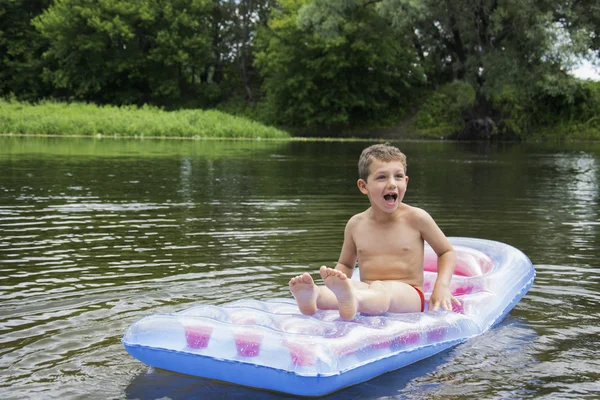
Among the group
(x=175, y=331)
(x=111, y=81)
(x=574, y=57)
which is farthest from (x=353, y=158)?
(x=111, y=81)

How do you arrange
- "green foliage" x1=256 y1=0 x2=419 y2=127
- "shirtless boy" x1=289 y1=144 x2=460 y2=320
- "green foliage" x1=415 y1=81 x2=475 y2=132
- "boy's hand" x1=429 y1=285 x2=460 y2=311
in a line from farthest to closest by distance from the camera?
"green foliage" x1=256 y1=0 x2=419 y2=127 → "green foliage" x1=415 y1=81 x2=475 y2=132 → "boy's hand" x1=429 y1=285 x2=460 y2=311 → "shirtless boy" x1=289 y1=144 x2=460 y2=320

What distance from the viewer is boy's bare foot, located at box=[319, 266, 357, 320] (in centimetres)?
370

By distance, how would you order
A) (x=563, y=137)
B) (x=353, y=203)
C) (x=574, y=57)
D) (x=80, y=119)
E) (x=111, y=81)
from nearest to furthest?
(x=353, y=203) → (x=574, y=57) → (x=80, y=119) → (x=563, y=137) → (x=111, y=81)

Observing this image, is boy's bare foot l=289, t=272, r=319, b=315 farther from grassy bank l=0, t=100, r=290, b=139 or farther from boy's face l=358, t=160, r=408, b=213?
grassy bank l=0, t=100, r=290, b=139

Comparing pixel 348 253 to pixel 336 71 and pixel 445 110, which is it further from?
pixel 336 71

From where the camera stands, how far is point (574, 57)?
26484 millimetres

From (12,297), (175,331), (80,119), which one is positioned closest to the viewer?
(175,331)

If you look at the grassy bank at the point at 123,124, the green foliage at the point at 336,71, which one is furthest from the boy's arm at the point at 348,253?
the green foliage at the point at 336,71

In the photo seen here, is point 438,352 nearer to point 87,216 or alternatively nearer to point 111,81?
point 87,216

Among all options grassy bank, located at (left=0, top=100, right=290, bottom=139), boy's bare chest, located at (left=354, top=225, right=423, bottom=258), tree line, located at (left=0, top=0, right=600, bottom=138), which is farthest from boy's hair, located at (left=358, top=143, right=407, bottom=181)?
grassy bank, located at (left=0, top=100, right=290, bottom=139)

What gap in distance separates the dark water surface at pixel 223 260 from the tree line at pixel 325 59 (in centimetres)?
1423

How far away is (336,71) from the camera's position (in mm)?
34438

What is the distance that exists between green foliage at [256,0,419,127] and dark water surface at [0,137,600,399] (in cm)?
1991

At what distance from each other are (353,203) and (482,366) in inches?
245
